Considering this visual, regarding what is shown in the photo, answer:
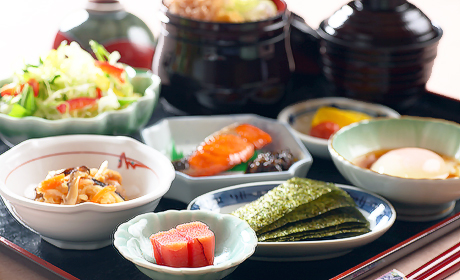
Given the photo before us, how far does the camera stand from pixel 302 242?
1247 mm

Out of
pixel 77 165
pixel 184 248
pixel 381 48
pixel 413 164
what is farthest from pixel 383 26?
pixel 184 248

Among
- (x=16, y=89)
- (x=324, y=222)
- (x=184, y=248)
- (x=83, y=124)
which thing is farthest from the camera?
(x=16, y=89)

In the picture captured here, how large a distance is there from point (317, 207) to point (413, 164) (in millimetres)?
379

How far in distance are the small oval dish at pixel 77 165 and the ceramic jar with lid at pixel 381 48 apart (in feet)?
2.93

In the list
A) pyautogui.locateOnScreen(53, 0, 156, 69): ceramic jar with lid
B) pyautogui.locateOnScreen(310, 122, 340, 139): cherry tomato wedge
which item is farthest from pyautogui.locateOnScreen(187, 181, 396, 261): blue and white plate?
pyautogui.locateOnScreen(53, 0, 156, 69): ceramic jar with lid

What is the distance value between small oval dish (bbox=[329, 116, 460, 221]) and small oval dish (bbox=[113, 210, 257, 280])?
→ 0.45 meters

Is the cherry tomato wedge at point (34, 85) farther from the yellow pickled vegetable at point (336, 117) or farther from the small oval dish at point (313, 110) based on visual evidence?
the yellow pickled vegetable at point (336, 117)

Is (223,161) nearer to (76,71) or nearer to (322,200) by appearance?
(322,200)

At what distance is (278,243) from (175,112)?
101cm

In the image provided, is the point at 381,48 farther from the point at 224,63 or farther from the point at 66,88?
the point at 66,88

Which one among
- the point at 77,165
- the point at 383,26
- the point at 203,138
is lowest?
the point at 203,138

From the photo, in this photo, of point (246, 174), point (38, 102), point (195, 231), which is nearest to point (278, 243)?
point (195, 231)

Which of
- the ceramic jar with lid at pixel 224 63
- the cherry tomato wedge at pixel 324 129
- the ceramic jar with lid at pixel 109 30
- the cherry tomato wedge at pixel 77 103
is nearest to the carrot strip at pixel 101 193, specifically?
the cherry tomato wedge at pixel 77 103

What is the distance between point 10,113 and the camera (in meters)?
1.67
